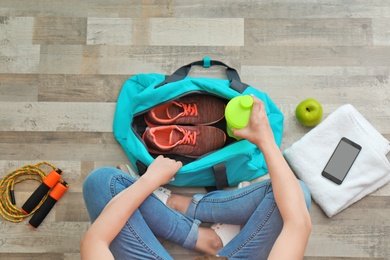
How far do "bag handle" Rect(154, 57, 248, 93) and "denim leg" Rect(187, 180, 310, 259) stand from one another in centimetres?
30

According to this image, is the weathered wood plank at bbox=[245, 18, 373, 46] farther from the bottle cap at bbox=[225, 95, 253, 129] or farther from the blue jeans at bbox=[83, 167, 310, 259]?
the blue jeans at bbox=[83, 167, 310, 259]

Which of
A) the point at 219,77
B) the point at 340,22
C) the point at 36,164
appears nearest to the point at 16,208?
the point at 36,164

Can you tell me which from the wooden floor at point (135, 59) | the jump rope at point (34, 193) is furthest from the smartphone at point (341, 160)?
the jump rope at point (34, 193)

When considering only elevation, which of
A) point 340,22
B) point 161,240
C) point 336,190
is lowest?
point 161,240

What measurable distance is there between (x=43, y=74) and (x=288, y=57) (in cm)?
81

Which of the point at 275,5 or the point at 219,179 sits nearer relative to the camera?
the point at 219,179

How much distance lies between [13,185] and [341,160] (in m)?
1.04

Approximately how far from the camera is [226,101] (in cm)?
134

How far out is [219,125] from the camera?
136 centimetres

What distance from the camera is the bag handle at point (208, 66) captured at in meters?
1.33

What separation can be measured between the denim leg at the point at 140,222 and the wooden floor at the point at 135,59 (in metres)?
0.15

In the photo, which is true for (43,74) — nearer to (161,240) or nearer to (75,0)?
(75,0)

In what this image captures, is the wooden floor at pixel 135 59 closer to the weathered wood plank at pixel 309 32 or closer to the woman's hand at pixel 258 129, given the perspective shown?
the weathered wood plank at pixel 309 32

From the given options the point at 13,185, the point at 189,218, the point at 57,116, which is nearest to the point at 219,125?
the point at 189,218
